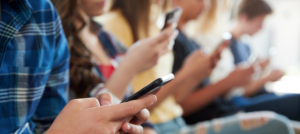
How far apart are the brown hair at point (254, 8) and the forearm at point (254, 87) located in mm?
394

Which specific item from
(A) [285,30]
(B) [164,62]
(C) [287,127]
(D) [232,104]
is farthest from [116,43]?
(A) [285,30]

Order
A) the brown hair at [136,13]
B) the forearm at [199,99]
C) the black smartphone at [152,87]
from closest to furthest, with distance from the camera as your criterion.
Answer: the black smartphone at [152,87], the brown hair at [136,13], the forearm at [199,99]

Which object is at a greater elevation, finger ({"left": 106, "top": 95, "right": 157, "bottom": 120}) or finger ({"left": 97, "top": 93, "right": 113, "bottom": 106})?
finger ({"left": 106, "top": 95, "right": 157, "bottom": 120})

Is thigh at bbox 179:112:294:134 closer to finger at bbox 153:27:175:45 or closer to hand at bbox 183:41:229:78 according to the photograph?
hand at bbox 183:41:229:78

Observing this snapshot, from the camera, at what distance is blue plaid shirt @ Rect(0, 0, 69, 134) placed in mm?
344

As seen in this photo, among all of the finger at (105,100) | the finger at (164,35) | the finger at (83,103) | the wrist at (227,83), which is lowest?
the wrist at (227,83)

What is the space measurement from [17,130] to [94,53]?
26 centimetres

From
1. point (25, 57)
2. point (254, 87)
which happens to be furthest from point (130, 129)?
point (254, 87)

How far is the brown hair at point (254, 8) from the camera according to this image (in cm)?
139

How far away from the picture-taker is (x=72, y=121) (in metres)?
0.27

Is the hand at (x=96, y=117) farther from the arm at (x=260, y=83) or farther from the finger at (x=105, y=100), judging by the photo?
the arm at (x=260, y=83)

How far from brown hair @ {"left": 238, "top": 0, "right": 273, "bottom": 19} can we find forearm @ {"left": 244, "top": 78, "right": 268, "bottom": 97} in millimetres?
394

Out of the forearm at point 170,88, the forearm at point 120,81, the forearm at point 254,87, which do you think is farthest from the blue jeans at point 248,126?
the forearm at point 254,87

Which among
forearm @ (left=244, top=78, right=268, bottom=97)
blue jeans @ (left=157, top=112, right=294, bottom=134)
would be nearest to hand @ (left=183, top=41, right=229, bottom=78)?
blue jeans @ (left=157, top=112, right=294, bottom=134)
